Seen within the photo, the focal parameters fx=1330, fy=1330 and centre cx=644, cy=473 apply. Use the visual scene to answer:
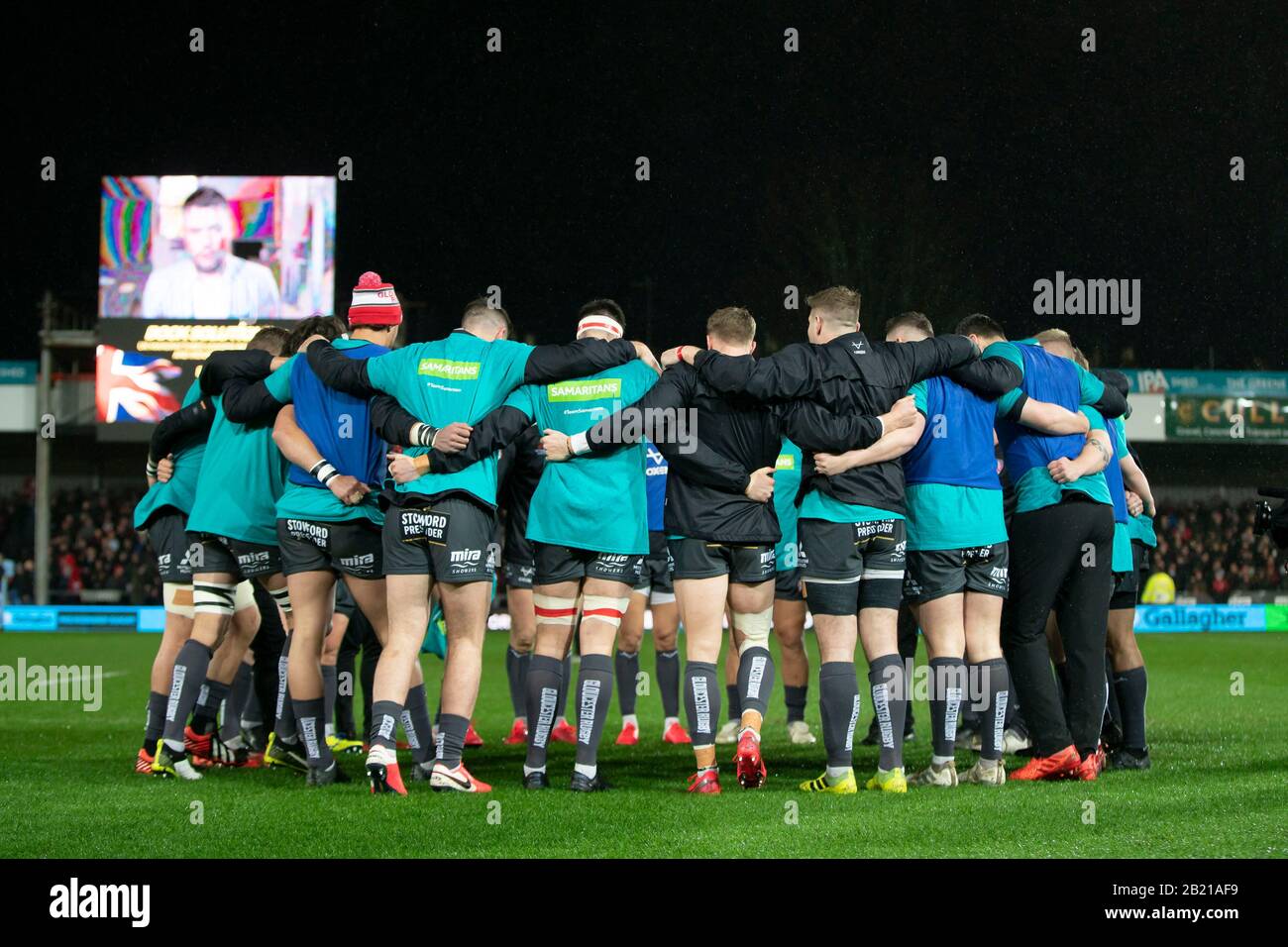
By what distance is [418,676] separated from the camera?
716cm

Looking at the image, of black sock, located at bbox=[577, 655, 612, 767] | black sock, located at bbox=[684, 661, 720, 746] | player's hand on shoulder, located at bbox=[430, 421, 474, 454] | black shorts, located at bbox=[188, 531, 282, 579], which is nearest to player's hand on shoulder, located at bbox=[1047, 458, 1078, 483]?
black sock, located at bbox=[684, 661, 720, 746]

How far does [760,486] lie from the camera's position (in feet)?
21.2

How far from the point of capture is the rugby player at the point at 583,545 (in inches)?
249

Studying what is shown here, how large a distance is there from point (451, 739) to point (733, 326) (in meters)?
2.38

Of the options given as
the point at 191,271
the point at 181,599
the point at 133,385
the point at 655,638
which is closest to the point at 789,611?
the point at 655,638

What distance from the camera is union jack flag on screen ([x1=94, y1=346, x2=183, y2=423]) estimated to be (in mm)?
30469

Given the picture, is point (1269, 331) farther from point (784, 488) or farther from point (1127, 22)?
point (784, 488)

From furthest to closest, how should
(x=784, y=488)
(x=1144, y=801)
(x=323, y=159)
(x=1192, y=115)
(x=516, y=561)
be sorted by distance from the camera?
(x=323, y=159) → (x=1192, y=115) → (x=516, y=561) → (x=784, y=488) → (x=1144, y=801)

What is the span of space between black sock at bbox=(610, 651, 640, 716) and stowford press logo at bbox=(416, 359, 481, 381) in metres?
3.50

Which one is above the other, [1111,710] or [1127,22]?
[1127,22]

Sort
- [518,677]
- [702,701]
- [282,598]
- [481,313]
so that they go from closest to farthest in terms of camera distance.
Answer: [702,701]
[481,313]
[282,598]
[518,677]

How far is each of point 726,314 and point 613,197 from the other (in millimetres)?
22939

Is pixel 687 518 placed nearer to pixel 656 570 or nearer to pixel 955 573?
pixel 955 573
